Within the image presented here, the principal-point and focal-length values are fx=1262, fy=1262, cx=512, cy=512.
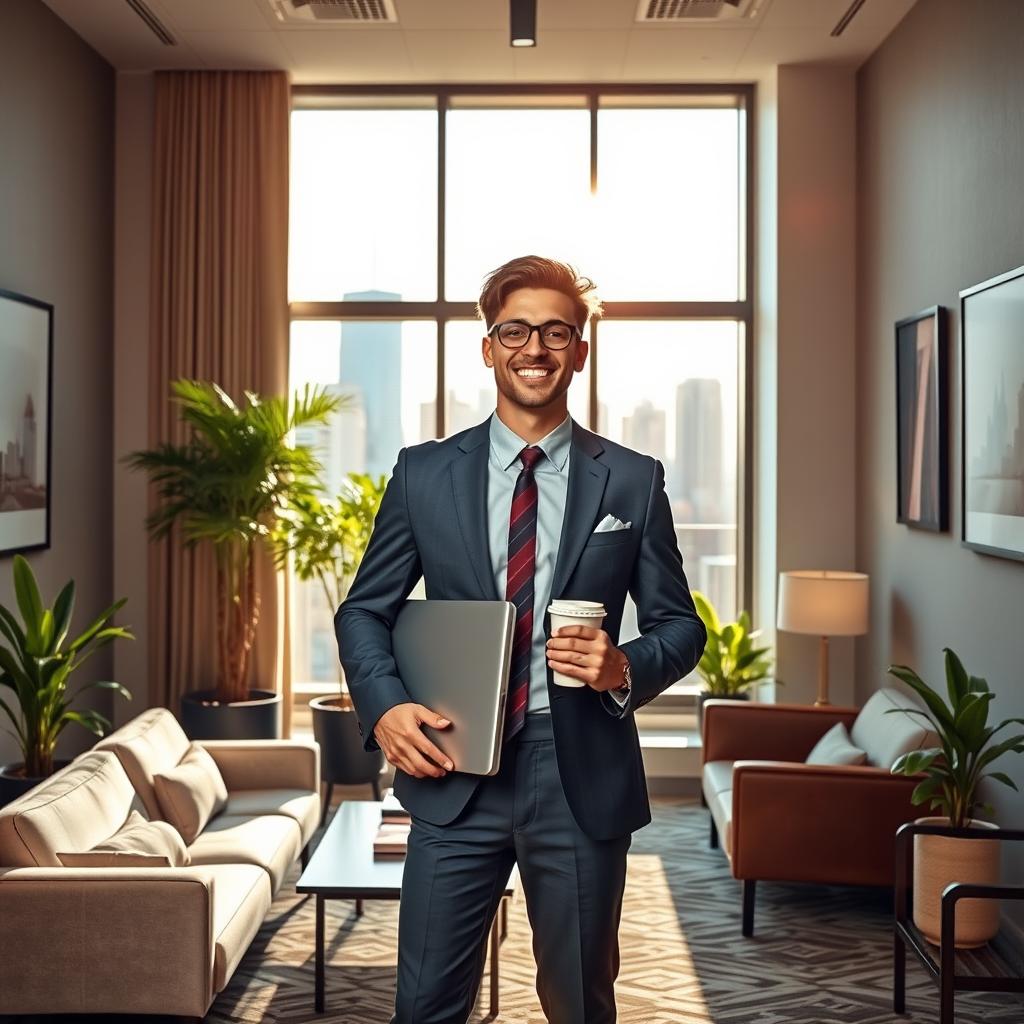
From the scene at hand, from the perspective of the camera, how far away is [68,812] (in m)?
3.49

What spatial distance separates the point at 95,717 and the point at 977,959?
2.97 metres

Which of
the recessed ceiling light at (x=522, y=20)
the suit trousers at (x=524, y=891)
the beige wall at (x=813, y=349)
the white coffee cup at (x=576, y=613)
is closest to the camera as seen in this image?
the white coffee cup at (x=576, y=613)

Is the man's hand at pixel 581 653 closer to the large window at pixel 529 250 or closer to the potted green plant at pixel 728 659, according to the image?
the potted green plant at pixel 728 659

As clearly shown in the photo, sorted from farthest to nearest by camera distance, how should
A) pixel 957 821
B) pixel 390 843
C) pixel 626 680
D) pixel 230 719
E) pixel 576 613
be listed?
pixel 230 719, pixel 390 843, pixel 957 821, pixel 626 680, pixel 576 613

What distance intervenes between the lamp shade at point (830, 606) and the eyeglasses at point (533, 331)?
3723 millimetres

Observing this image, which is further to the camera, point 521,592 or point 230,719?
point 230,719

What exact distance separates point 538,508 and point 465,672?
30cm

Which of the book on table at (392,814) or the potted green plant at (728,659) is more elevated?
the potted green plant at (728,659)

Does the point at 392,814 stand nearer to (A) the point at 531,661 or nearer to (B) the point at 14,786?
(B) the point at 14,786

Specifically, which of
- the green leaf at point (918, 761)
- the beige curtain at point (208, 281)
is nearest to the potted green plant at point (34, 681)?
the beige curtain at point (208, 281)

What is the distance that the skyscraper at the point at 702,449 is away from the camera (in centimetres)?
671

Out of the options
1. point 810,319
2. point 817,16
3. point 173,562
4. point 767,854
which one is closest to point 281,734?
point 173,562

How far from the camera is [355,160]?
22.0ft

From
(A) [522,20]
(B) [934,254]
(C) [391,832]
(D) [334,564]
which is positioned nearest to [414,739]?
(C) [391,832]
